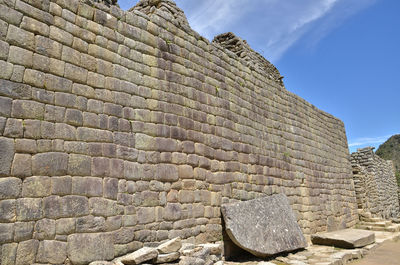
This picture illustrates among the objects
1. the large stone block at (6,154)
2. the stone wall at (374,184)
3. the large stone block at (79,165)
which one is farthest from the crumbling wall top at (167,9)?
the stone wall at (374,184)

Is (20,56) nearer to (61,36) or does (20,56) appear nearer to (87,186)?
(61,36)

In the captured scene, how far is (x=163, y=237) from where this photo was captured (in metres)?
5.13

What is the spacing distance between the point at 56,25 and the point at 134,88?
1442mm

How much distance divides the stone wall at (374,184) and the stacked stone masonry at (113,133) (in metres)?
7.55

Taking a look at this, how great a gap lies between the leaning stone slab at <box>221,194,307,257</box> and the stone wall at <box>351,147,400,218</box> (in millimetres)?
7924

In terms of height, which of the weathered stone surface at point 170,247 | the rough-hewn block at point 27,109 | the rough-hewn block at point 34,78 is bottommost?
the weathered stone surface at point 170,247

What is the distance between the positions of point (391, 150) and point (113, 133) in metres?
49.9

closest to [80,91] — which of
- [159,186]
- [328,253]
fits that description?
[159,186]

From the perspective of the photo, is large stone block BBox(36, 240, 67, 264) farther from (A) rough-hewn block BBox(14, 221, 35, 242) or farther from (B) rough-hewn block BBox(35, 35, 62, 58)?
(B) rough-hewn block BBox(35, 35, 62, 58)

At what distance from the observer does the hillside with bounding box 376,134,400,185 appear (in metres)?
44.0

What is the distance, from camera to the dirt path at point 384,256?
6520 mm

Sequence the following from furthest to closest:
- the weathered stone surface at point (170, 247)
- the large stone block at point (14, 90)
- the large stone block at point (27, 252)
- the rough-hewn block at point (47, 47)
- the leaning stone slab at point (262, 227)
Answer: the leaning stone slab at point (262, 227), the weathered stone surface at point (170, 247), the rough-hewn block at point (47, 47), the large stone block at point (14, 90), the large stone block at point (27, 252)

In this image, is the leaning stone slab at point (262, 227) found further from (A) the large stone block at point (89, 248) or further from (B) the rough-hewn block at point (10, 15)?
(B) the rough-hewn block at point (10, 15)

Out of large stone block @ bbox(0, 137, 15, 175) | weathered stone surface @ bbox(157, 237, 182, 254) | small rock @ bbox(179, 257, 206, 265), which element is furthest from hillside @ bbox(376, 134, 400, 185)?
large stone block @ bbox(0, 137, 15, 175)
